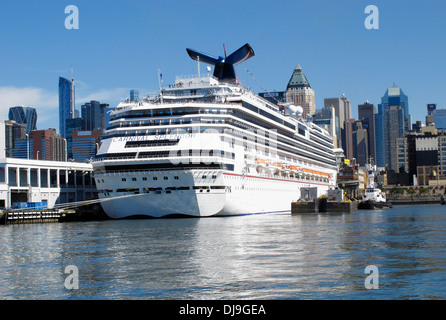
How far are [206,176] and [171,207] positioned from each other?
5.07 metres

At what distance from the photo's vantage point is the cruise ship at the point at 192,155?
5969 cm

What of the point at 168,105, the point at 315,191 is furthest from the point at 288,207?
the point at 168,105

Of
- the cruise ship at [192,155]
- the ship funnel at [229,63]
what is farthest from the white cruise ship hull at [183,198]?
the ship funnel at [229,63]

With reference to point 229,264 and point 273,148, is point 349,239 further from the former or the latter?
point 273,148

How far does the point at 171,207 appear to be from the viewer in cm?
6012

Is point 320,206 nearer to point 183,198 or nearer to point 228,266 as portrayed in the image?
point 183,198

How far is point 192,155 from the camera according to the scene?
196 ft

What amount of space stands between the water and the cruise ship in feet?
63.5

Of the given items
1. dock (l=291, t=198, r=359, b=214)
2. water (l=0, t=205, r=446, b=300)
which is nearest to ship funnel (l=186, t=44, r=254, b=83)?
dock (l=291, t=198, r=359, b=214)

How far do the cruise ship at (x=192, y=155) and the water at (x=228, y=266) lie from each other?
1936 centimetres

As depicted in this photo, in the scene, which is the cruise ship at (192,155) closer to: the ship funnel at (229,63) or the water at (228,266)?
the ship funnel at (229,63)

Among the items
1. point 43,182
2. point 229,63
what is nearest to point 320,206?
point 229,63

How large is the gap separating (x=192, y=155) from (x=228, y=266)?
3547 centimetres

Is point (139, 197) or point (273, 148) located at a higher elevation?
point (273, 148)
